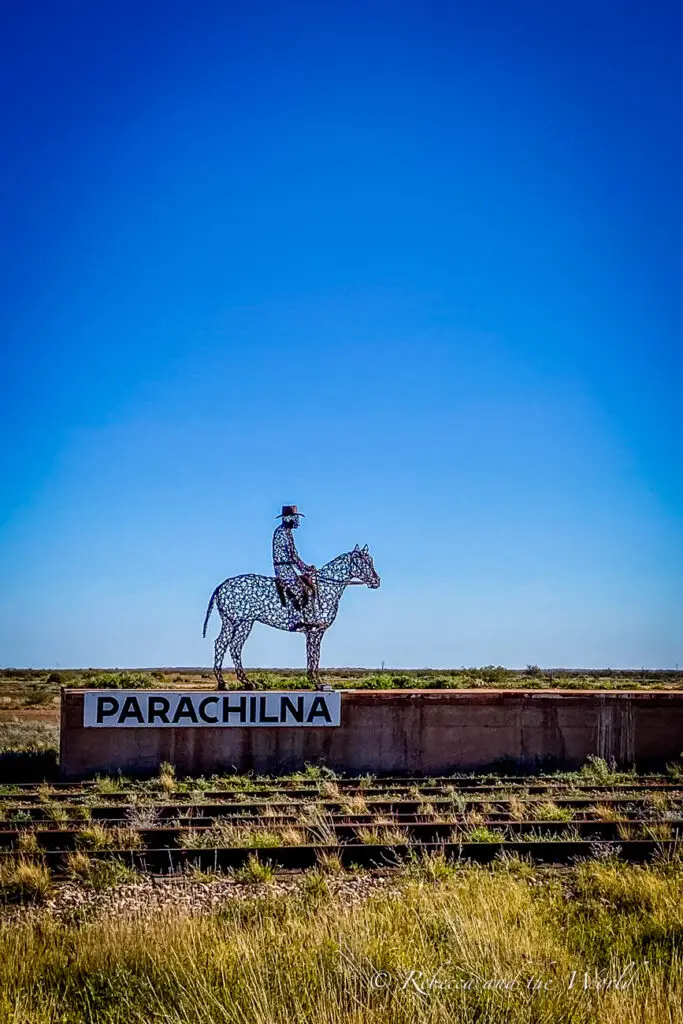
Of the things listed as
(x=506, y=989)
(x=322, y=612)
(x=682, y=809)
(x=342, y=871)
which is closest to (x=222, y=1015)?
(x=506, y=989)

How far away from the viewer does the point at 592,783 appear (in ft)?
51.5

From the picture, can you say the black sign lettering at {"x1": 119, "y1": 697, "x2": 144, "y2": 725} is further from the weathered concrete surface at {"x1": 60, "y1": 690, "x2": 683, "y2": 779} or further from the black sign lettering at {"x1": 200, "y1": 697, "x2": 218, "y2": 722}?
the black sign lettering at {"x1": 200, "y1": 697, "x2": 218, "y2": 722}

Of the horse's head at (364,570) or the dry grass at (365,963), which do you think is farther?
the horse's head at (364,570)

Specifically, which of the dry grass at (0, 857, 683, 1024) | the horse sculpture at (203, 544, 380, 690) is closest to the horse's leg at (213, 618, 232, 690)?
the horse sculpture at (203, 544, 380, 690)

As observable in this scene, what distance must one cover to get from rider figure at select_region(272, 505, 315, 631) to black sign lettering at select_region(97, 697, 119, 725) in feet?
10.9

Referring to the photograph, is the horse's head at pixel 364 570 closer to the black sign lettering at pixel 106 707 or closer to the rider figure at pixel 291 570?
the rider figure at pixel 291 570

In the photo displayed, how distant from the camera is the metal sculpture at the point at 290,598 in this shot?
54.1 ft

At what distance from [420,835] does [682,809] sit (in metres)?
4.23

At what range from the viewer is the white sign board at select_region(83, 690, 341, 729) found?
1591 centimetres

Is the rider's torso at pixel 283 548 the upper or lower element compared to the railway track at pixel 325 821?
upper

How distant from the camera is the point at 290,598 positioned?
16578 mm

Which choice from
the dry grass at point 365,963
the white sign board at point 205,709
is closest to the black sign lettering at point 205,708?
the white sign board at point 205,709

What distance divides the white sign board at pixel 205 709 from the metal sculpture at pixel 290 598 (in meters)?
0.67

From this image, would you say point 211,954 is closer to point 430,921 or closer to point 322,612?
point 430,921
